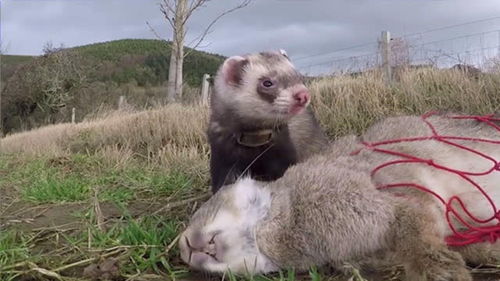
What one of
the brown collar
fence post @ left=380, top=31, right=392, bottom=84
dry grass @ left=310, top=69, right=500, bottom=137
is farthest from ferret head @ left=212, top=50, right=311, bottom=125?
fence post @ left=380, top=31, right=392, bottom=84

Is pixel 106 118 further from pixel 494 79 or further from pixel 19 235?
pixel 19 235

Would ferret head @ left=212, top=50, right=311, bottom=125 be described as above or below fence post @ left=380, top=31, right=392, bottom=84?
below

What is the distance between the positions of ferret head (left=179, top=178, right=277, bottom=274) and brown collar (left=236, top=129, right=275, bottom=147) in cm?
166

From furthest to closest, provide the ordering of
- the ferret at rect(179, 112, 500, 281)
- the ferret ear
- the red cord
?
the ferret ear → the red cord → the ferret at rect(179, 112, 500, 281)

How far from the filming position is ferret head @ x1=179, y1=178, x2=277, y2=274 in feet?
7.63

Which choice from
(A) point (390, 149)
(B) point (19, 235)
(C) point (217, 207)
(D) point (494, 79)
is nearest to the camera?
Answer: (C) point (217, 207)

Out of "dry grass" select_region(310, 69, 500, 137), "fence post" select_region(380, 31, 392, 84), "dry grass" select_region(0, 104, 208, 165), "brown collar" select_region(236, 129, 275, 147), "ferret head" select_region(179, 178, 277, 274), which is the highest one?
"fence post" select_region(380, 31, 392, 84)

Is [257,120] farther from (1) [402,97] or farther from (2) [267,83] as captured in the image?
(1) [402,97]

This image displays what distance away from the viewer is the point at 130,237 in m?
3.00

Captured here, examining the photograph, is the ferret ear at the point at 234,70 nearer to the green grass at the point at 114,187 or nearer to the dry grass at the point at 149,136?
the green grass at the point at 114,187

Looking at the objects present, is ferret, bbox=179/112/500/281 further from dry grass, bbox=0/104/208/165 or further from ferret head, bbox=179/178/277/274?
dry grass, bbox=0/104/208/165

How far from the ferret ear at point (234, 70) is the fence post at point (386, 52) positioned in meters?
5.24

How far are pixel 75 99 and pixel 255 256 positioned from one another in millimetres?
32345

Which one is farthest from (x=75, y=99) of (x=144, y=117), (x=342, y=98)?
(x=342, y=98)
